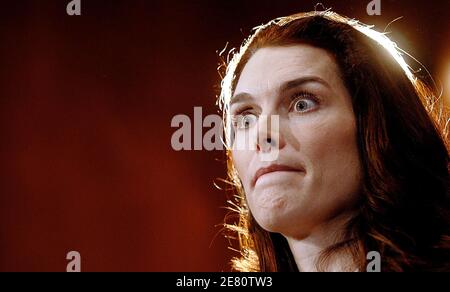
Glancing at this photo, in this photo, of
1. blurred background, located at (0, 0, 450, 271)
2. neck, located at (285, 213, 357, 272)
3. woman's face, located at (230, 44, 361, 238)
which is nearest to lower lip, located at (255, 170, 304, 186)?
woman's face, located at (230, 44, 361, 238)

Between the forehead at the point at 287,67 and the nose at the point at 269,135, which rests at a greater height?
the forehead at the point at 287,67

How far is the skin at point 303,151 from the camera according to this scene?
1008 millimetres

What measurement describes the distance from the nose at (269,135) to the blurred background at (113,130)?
17.2 inches

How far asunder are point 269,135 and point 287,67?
0.14 m

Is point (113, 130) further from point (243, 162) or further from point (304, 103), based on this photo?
point (304, 103)

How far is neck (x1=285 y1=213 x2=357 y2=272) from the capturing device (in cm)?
102

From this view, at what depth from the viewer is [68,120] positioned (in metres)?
1.53

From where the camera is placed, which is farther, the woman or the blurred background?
the blurred background

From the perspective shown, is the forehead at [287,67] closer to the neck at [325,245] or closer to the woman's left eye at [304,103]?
the woman's left eye at [304,103]

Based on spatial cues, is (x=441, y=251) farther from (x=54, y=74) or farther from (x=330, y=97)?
(x=54, y=74)

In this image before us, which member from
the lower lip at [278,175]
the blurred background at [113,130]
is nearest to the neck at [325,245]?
the lower lip at [278,175]

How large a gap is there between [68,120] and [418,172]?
0.91 meters

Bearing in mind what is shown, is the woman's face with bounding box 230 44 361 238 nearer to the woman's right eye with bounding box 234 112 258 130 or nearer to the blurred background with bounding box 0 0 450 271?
the woman's right eye with bounding box 234 112 258 130
